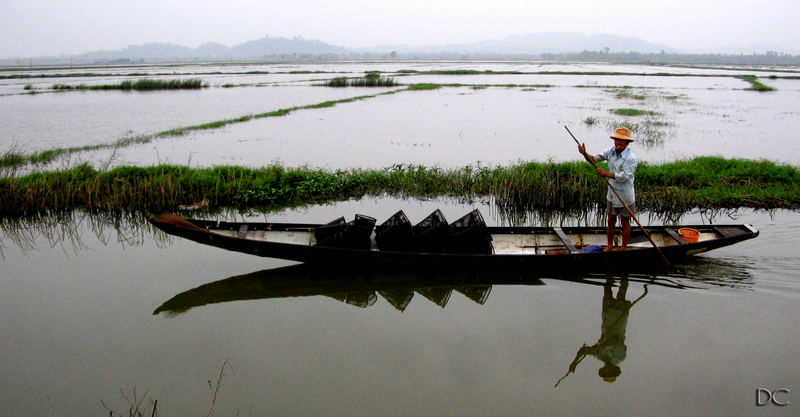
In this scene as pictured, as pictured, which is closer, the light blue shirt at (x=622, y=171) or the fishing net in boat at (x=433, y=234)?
the light blue shirt at (x=622, y=171)

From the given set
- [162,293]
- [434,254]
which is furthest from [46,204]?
[434,254]

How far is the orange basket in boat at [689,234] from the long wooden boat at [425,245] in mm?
66

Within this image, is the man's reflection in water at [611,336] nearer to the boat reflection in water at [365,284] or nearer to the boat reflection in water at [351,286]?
the boat reflection in water at [365,284]

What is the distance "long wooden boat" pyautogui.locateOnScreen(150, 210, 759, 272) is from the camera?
5.89 m

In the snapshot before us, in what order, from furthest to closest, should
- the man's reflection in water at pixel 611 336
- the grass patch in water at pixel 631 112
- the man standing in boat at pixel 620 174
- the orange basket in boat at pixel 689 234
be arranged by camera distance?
the grass patch in water at pixel 631 112
the orange basket in boat at pixel 689 234
the man standing in boat at pixel 620 174
the man's reflection in water at pixel 611 336

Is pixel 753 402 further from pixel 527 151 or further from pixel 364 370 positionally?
pixel 527 151

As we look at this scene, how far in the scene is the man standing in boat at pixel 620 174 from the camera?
19.1 ft

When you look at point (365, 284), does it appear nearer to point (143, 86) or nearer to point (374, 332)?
point (374, 332)

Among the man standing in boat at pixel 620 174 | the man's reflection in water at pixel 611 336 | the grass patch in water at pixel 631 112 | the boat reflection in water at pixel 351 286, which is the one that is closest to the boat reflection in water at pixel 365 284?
the boat reflection in water at pixel 351 286

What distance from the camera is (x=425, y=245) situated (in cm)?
621

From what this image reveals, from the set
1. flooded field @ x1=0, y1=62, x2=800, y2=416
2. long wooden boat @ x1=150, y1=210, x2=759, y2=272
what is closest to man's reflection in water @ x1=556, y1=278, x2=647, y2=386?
flooded field @ x1=0, y1=62, x2=800, y2=416

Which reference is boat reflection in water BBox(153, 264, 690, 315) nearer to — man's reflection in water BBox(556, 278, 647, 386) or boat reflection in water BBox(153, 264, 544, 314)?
boat reflection in water BBox(153, 264, 544, 314)

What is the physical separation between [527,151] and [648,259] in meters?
6.65

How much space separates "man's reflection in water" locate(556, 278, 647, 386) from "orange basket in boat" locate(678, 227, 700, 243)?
1.03 meters
